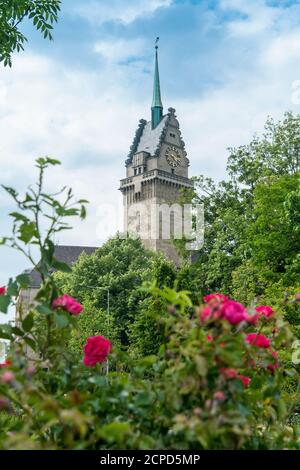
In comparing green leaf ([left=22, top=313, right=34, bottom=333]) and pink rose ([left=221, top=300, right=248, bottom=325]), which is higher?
pink rose ([left=221, top=300, right=248, bottom=325])

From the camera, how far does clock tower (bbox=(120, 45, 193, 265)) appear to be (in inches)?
3364

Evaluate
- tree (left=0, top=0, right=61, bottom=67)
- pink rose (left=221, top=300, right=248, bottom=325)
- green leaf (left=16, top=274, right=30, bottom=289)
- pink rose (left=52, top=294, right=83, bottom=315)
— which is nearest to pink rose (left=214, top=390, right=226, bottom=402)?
pink rose (left=221, top=300, right=248, bottom=325)

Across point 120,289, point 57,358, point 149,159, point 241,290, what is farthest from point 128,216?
point 57,358

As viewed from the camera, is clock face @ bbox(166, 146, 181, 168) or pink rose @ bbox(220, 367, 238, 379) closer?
pink rose @ bbox(220, 367, 238, 379)

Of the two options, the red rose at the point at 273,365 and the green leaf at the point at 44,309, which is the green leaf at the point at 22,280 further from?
the red rose at the point at 273,365

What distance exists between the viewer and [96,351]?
3100mm

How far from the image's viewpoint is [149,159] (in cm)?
8781

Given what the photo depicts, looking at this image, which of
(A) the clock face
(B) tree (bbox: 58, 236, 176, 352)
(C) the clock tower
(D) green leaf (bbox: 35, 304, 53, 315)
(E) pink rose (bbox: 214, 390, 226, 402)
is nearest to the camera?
(E) pink rose (bbox: 214, 390, 226, 402)

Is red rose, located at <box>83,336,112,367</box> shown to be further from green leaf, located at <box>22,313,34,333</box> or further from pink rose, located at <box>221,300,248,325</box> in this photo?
pink rose, located at <box>221,300,248,325</box>

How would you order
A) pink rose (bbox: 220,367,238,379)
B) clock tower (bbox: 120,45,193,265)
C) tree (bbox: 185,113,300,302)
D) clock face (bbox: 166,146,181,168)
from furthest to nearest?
clock face (bbox: 166,146,181,168)
clock tower (bbox: 120,45,193,265)
tree (bbox: 185,113,300,302)
pink rose (bbox: 220,367,238,379)

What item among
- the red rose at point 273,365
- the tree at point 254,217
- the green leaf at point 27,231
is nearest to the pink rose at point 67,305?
the green leaf at point 27,231

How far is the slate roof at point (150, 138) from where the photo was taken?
3442 inches
